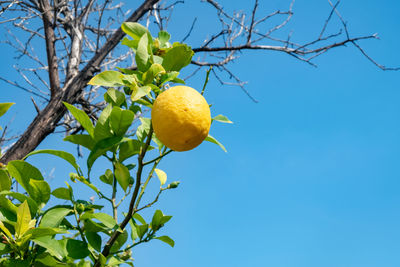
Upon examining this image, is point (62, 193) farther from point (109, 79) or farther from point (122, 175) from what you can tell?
point (109, 79)

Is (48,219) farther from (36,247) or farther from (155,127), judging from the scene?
(155,127)

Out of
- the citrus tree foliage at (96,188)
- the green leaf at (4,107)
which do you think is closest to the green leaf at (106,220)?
the citrus tree foliage at (96,188)

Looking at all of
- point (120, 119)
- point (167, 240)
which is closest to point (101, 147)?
point (120, 119)

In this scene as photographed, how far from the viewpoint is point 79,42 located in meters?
3.15

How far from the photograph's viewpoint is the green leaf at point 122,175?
0.84 m

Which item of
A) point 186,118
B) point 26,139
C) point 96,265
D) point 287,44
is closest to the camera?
point 186,118

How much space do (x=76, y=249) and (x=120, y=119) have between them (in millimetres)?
310

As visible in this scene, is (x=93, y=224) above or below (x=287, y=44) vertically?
below

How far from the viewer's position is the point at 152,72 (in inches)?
28.5

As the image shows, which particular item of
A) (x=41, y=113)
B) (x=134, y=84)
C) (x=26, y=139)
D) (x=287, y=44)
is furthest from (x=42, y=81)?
(x=134, y=84)

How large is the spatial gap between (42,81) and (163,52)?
8.91 feet

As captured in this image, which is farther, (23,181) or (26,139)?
(26,139)

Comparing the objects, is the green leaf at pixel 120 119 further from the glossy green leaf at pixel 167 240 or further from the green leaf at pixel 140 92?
the glossy green leaf at pixel 167 240

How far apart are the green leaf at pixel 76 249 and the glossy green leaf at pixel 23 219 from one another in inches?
4.2
